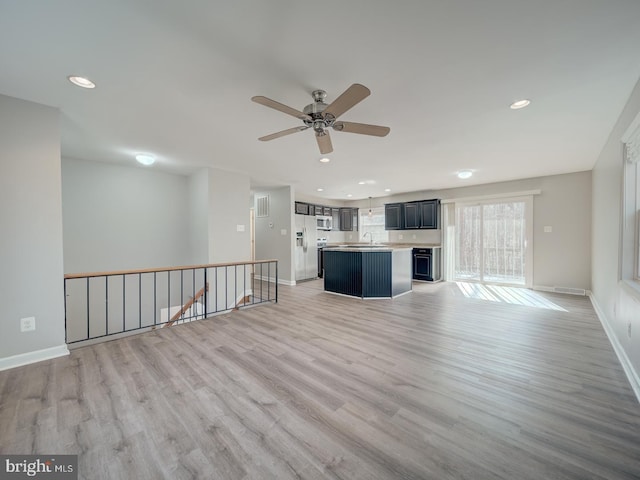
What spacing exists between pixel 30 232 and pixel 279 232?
477 cm

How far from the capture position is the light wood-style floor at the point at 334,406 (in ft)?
4.56

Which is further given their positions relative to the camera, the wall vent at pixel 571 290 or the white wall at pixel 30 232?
the wall vent at pixel 571 290

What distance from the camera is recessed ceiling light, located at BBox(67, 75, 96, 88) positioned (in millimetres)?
2066

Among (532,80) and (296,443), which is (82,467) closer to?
(296,443)

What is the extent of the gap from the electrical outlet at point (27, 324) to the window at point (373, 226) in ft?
24.4

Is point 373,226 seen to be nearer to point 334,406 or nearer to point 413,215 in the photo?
point 413,215

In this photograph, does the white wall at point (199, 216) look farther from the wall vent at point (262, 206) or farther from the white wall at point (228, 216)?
the wall vent at point (262, 206)

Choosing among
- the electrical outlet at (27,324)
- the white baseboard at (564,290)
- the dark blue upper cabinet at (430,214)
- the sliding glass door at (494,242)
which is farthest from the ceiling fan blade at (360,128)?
the white baseboard at (564,290)

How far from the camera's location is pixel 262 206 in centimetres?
741

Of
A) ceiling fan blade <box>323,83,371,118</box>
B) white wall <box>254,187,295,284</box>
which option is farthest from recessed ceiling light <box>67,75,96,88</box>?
white wall <box>254,187,295,284</box>

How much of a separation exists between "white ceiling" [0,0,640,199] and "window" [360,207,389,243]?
5.06 metres

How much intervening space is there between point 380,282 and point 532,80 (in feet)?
12.2

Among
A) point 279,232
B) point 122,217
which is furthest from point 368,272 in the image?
point 122,217

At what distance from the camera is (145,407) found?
1844mm
